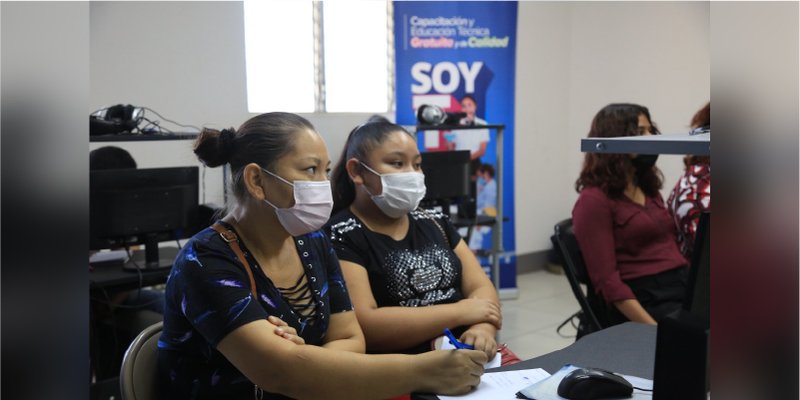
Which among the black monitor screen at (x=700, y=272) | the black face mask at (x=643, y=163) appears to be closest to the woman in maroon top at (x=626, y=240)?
the black face mask at (x=643, y=163)

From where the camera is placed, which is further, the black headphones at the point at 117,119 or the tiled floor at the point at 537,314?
the tiled floor at the point at 537,314

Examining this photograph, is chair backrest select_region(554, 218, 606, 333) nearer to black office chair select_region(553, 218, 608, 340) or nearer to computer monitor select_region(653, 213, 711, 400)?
black office chair select_region(553, 218, 608, 340)

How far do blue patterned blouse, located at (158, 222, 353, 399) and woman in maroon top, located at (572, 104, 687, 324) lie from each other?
1336 mm

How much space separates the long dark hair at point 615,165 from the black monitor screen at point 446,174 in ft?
3.85

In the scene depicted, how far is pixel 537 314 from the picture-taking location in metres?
5.05

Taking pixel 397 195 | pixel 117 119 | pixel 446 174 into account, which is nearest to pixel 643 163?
pixel 397 195

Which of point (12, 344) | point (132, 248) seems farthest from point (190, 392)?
point (132, 248)

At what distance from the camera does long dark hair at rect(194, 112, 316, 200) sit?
1714 mm

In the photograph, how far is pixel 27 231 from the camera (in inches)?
13.5

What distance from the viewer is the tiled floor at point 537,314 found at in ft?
14.2

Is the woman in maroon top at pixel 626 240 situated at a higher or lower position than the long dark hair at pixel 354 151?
lower

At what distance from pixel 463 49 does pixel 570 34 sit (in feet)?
4.71

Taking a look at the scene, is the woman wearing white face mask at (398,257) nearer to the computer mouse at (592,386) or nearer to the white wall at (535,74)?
the computer mouse at (592,386)

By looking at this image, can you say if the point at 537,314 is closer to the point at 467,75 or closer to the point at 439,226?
the point at 467,75
